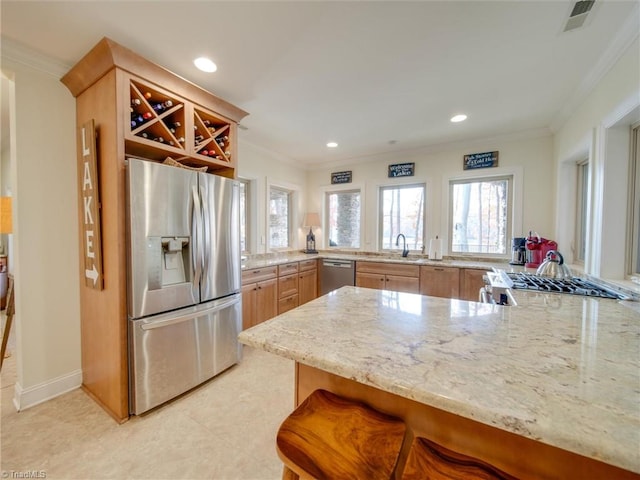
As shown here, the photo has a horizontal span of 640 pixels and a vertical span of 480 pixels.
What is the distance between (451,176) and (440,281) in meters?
1.55

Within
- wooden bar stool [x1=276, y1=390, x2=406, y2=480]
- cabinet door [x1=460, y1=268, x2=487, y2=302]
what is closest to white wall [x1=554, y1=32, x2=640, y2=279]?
cabinet door [x1=460, y1=268, x2=487, y2=302]

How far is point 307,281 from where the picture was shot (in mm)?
3990

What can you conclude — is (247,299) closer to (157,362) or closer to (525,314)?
(157,362)

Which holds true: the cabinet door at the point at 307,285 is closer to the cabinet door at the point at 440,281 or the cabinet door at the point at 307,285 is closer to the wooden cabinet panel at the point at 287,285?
the wooden cabinet panel at the point at 287,285

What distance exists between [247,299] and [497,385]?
8.66 ft

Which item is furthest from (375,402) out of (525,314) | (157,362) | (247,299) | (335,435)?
(247,299)

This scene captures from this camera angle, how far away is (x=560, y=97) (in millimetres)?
2420

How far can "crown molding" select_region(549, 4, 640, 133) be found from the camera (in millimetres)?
1537

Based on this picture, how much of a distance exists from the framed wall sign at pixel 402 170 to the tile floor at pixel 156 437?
3.37m

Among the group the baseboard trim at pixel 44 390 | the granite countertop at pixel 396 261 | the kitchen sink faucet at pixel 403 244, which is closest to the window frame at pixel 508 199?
the granite countertop at pixel 396 261

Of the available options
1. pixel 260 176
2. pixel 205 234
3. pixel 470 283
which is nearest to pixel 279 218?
pixel 260 176

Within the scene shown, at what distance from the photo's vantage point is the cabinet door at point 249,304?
290cm
